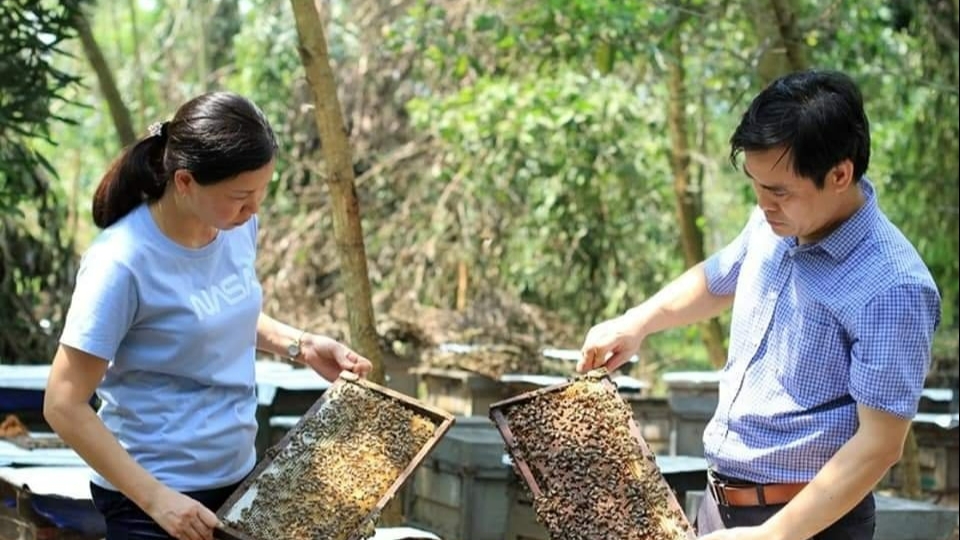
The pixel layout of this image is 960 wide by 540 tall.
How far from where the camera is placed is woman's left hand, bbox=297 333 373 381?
3.24 m

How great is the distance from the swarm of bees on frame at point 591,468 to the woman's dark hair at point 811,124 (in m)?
0.72

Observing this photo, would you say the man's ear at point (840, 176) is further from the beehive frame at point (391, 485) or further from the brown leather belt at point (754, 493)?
the beehive frame at point (391, 485)

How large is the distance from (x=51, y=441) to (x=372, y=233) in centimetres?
636

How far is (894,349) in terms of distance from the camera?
8.46 feet

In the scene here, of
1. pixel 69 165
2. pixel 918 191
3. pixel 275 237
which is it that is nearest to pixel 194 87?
pixel 275 237

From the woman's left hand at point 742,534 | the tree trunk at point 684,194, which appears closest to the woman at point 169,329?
the woman's left hand at point 742,534

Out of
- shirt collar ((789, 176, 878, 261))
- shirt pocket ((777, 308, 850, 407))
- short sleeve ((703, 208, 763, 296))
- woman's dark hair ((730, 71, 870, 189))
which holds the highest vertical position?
woman's dark hair ((730, 71, 870, 189))

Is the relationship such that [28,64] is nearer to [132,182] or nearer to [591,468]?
[132,182]

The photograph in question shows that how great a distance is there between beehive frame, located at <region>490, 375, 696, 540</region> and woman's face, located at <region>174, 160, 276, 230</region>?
0.73 m

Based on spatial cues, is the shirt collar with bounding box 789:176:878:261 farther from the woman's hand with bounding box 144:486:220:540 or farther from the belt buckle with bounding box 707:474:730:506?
the woman's hand with bounding box 144:486:220:540

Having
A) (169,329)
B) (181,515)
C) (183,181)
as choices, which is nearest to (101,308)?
(169,329)

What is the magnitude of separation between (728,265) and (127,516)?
1331mm

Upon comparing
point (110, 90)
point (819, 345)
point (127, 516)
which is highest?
point (110, 90)

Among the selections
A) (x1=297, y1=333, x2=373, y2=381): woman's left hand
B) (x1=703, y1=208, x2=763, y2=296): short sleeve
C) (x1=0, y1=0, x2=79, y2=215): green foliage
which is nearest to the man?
(x1=703, y1=208, x2=763, y2=296): short sleeve
